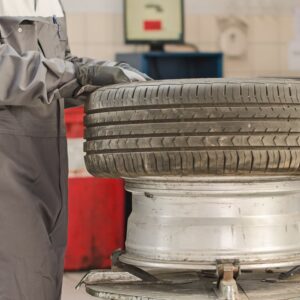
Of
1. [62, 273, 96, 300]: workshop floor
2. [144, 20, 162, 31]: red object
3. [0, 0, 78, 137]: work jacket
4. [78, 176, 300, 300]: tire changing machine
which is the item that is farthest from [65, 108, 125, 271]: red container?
[78, 176, 300, 300]: tire changing machine

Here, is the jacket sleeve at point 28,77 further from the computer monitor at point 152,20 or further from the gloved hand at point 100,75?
the computer monitor at point 152,20

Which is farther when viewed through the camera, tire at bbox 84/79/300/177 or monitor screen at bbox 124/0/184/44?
monitor screen at bbox 124/0/184/44

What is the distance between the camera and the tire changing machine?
1842 millimetres

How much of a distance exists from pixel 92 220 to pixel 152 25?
5.31ft

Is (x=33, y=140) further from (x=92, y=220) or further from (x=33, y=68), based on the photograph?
(x=92, y=220)

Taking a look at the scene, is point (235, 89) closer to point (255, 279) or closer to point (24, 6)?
point (255, 279)

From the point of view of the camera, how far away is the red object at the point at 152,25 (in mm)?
5395

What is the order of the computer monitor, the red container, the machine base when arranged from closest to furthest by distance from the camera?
the machine base, the red container, the computer monitor

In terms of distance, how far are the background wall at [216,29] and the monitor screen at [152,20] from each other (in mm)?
74

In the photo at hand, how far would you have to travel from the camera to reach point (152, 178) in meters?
1.89

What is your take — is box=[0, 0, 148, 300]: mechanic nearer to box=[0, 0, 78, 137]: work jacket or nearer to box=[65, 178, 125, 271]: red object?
box=[0, 0, 78, 137]: work jacket

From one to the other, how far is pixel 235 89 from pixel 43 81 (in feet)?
1.56

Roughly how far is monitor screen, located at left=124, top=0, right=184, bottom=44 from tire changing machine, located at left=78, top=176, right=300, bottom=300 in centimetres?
352

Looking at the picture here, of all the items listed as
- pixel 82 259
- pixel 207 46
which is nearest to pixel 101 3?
pixel 207 46
